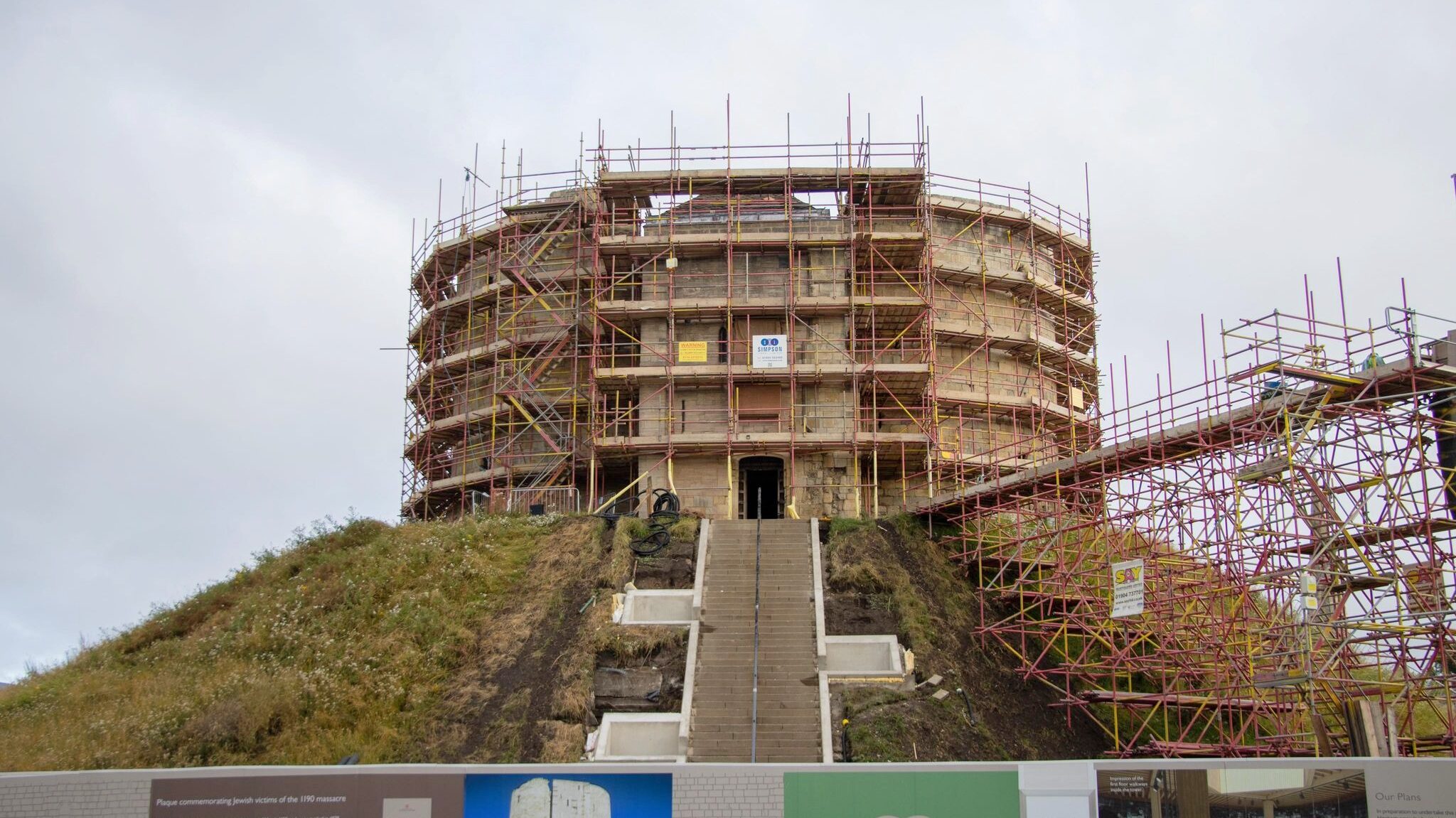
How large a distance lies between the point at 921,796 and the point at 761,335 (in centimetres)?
2190

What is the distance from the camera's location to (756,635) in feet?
81.7

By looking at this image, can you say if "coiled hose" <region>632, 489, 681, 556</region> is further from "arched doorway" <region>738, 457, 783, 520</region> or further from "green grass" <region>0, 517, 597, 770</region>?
"arched doorway" <region>738, 457, 783, 520</region>

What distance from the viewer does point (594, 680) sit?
2388 cm

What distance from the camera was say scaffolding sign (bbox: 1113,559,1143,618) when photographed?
2294 cm

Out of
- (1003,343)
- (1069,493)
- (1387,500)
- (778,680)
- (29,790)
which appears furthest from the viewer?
(1003,343)

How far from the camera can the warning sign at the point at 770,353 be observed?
34.4 meters

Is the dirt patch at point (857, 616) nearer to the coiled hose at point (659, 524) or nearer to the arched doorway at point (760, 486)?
the coiled hose at point (659, 524)

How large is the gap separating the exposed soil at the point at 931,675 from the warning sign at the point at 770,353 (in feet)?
20.0

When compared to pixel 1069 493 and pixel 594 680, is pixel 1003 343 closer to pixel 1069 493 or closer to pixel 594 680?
pixel 1069 493

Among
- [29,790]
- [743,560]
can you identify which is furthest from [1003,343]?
[29,790]

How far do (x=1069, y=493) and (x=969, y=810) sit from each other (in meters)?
19.2

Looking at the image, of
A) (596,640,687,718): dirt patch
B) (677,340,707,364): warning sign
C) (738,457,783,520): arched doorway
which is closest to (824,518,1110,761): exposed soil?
(596,640,687,718): dirt patch

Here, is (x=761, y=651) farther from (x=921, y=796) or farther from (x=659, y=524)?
(x=921, y=796)

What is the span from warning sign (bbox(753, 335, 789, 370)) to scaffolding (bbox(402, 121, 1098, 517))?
0.71ft
